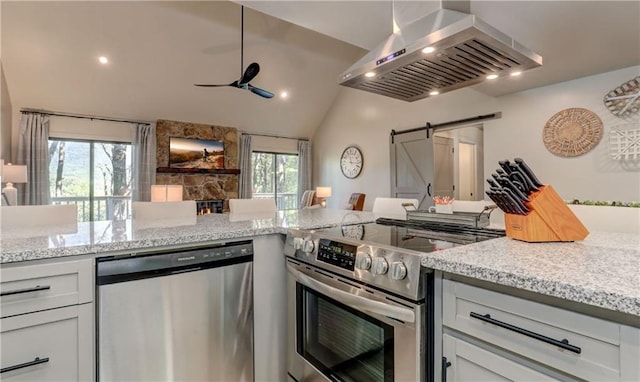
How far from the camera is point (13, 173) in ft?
13.8

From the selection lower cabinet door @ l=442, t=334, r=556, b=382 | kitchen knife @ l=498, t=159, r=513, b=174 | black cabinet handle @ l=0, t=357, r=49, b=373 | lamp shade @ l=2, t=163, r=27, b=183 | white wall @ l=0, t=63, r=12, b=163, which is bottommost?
black cabinet handle @ l=0, t=357, r=49, b=373

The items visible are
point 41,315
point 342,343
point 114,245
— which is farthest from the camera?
point 342,343

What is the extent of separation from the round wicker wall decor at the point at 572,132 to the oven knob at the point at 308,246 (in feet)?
13.3

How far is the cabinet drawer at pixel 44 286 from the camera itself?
101 cm

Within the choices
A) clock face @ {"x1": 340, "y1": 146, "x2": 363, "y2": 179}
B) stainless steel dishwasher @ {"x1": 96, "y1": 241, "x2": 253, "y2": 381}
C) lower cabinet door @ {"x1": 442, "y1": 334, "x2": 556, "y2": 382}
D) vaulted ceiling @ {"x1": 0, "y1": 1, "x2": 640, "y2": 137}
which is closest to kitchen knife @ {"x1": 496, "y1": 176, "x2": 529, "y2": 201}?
lower cabinet door @ {"x1": 442, "y1": 334, "x2": 556, "y2": 382}

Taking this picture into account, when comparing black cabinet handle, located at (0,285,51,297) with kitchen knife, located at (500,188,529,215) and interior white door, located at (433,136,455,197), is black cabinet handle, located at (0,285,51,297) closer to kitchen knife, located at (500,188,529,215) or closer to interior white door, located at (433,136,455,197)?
kitchen knife, located at (500,188,529,215)

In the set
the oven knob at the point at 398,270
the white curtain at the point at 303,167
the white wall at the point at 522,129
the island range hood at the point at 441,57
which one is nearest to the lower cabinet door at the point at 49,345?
the oven knob at the point at 398,270

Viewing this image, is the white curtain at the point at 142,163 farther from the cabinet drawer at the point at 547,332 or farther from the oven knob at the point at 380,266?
the cabinet drawer at the point at 547,332

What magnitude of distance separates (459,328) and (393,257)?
0.94ft

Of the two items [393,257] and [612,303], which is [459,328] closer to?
[393,257]

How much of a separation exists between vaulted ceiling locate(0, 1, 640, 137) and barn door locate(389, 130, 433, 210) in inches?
58.0

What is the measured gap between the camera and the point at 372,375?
1.21m

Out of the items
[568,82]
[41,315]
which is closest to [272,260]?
[41,315]

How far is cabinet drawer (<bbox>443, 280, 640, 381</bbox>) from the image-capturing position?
26.2 inches
